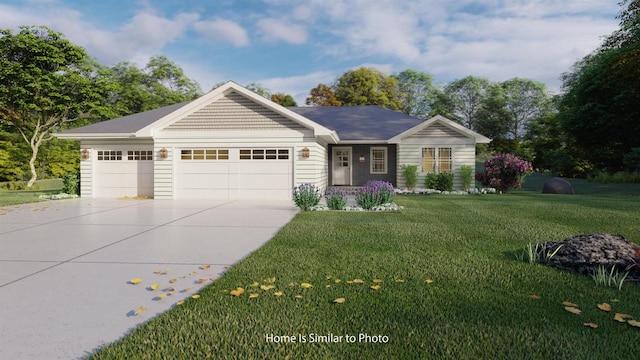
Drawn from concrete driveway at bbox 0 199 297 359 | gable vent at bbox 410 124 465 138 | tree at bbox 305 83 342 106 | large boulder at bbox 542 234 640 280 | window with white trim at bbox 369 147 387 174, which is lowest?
concrete driveway at bbox 0 199 297 359

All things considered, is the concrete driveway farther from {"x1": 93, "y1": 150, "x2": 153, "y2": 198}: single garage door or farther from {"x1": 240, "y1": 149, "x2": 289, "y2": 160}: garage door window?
{"x1": 93, "y1": 150, "x2": 153, "y2": 198}: single garage door

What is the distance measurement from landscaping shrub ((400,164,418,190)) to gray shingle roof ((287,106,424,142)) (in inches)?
67.6

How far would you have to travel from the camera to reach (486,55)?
65.3 ft

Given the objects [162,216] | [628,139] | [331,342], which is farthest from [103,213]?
[628,139]

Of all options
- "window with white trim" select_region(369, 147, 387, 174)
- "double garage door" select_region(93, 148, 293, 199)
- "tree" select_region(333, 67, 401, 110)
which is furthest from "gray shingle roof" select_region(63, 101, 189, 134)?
"tree" select_region(333, 67, 401, 110)

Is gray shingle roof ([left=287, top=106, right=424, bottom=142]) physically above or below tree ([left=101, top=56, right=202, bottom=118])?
below

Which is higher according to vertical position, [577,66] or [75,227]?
[577,66]

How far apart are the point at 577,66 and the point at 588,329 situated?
50.0 meters

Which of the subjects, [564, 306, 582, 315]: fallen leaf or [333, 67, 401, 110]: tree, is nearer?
[564, 306, 582, 315]: fallen leaf

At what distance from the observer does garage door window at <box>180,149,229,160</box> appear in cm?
1416

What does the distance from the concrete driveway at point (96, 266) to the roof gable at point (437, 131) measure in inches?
389

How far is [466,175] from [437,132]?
2388 millimetres

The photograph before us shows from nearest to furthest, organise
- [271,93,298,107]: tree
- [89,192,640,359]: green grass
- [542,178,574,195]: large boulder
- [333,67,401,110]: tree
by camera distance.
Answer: [89,192,640,359]: green grass, [542,178,574,195]: large boulder, [271,93,298,107]: tree, [333,67,401,110]: tree

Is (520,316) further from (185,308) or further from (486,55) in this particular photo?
(486,55)
